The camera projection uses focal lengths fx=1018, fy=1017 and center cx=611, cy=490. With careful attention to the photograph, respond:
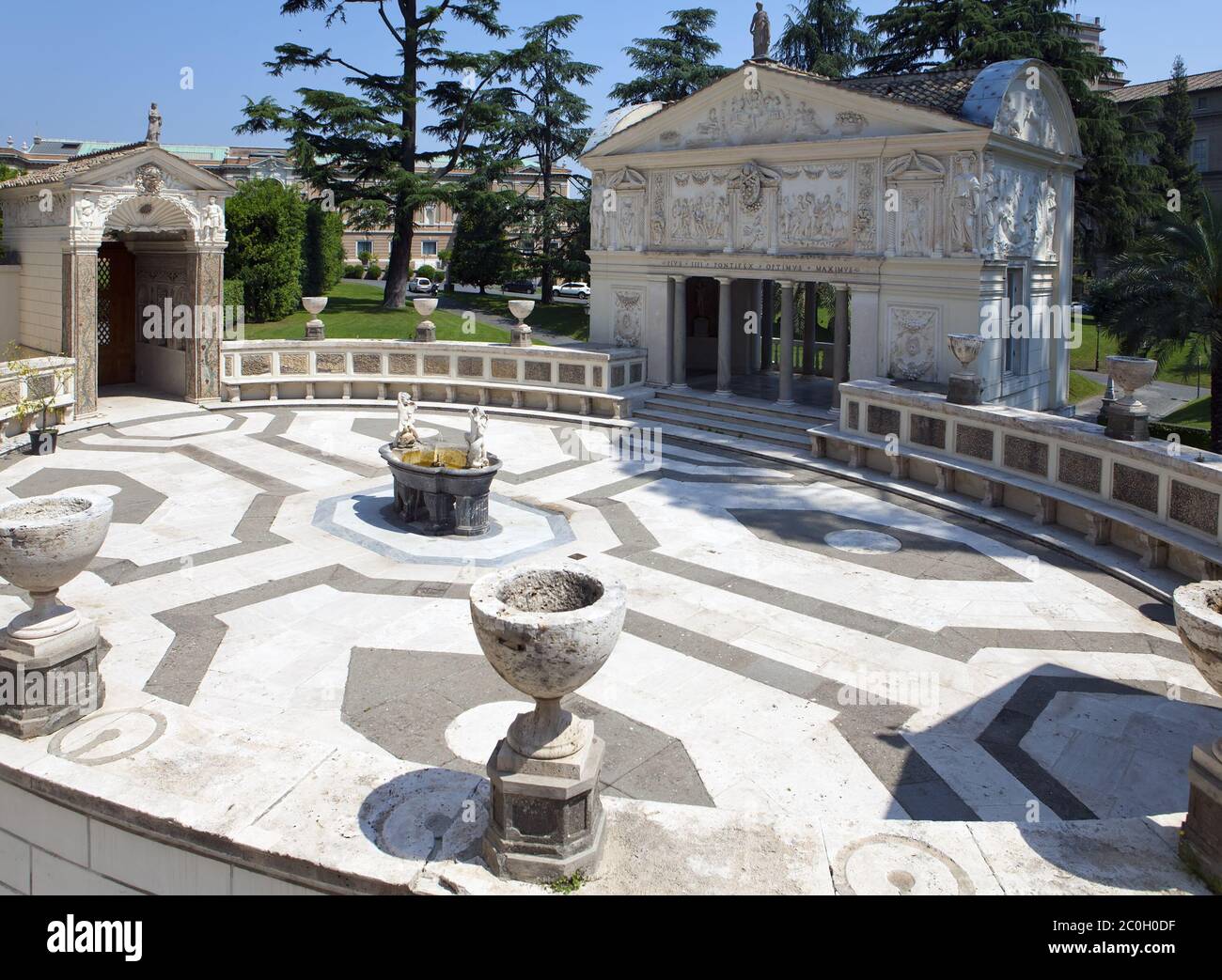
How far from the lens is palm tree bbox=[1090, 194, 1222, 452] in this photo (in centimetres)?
1781

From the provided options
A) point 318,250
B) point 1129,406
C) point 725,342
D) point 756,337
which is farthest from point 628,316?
point 318,250

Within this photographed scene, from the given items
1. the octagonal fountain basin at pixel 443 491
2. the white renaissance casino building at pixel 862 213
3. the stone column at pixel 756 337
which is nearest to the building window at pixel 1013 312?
the white renaissance casino building at pixel 862 213

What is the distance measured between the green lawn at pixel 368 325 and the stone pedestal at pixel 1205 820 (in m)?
27.1

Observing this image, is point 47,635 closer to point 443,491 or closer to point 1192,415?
point 443,491

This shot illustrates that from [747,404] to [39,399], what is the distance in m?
14.3

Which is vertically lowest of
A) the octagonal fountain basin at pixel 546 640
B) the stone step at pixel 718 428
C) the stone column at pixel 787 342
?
the octagonal fountain basin at pixel 546 640

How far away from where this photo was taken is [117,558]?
1308 cm

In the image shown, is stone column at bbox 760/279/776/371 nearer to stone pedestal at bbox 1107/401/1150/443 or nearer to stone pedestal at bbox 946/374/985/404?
stone pedestal at bbox 946/374/985/404

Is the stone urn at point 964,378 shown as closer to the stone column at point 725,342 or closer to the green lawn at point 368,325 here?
the stone column at point 725,342

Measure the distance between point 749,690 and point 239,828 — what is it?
5389 mm

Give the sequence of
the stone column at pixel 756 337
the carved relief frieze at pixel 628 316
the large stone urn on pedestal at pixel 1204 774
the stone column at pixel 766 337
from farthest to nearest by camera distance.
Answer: the stone column at pixel 756 337 < the stone column at pixel 766 337 < the carved relief frieze at pixel 628 316 < the large stone urn on pedestal at pixel 1204 774

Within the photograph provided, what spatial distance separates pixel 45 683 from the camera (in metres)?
6.89

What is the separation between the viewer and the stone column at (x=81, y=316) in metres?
20.5
